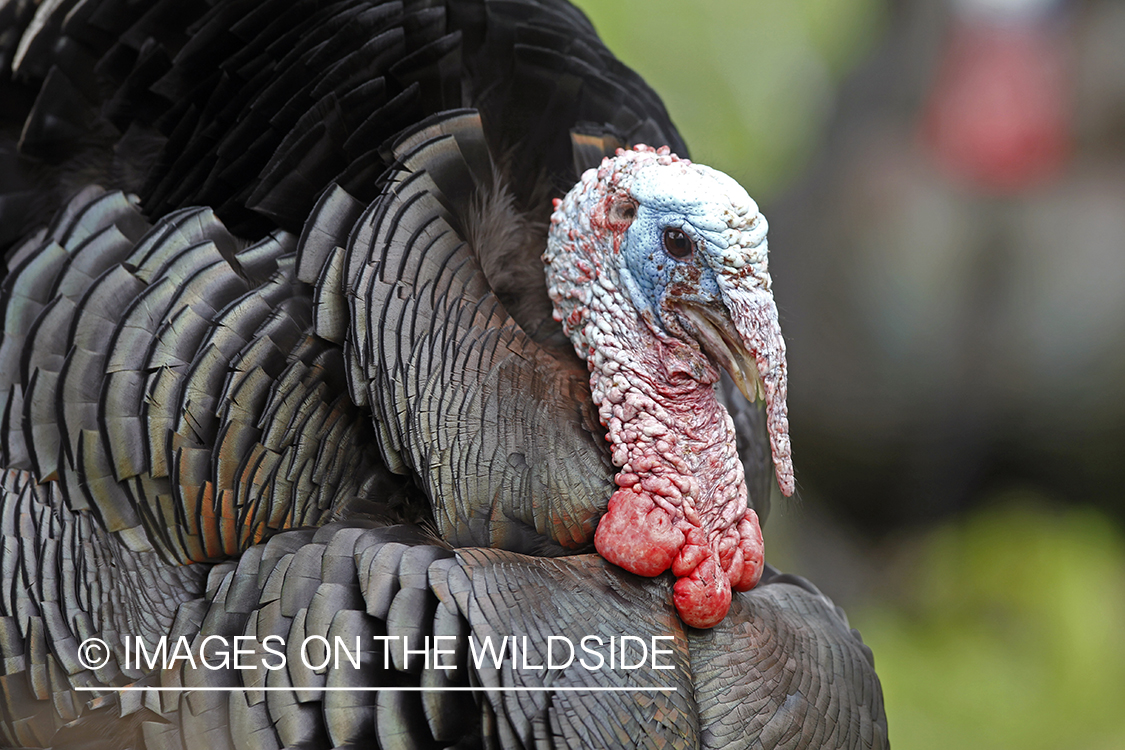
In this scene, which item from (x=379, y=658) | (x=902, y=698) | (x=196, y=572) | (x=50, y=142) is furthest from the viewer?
(x=902, y=698)

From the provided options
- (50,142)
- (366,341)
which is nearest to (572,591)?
(366,341)

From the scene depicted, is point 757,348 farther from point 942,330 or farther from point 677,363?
point 942,330

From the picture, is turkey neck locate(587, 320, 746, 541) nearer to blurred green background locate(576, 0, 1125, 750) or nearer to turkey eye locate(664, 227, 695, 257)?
turkey eye locate(664, 227, 695, 257)

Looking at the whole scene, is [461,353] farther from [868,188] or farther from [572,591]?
[868,188]

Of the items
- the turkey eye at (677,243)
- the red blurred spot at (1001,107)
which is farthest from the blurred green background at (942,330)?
the turkey eye at (677,243)

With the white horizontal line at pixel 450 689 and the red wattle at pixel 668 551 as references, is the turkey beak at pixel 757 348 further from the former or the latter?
the white horizontal line at pixel 450 689

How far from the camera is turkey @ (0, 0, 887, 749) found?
3.19 ft

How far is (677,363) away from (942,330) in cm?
170

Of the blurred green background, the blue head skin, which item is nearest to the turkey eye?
the blue head skin

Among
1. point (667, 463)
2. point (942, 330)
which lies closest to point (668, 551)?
point (667, 463)

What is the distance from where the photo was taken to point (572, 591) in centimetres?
102

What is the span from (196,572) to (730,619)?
2.08ft

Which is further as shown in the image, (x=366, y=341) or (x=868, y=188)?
(x=868, y=188)

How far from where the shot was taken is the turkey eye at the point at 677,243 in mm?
1037
